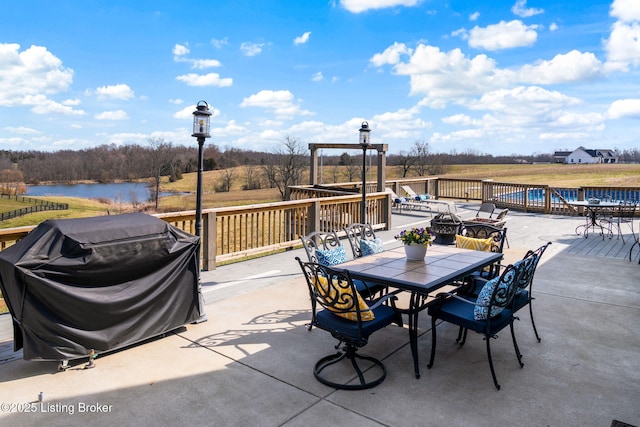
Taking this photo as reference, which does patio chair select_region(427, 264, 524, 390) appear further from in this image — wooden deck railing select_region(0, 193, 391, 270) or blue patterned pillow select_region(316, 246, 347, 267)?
wooden deck railing select_region(0, 193, 391, 270)

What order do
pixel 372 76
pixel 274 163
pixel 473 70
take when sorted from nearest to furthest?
1. pixel 473 70
2. pixel 372 76
3. pixel 274 163

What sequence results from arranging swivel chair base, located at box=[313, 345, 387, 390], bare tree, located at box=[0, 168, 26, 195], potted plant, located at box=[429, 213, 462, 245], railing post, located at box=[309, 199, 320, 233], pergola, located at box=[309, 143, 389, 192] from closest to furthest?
swivel chair base, located at box=[313, 345, 387, 390]
potted plant, located at box=[429, 213, 462, 245]
railing post, located at box=[309, 199, 320, 233]
pergola, located at box=[309, 143, 389, 192]
bare tree, located at box=[0, 168, 26, 195]

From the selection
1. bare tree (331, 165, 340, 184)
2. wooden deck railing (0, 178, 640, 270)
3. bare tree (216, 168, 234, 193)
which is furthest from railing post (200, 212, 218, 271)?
bare tree (216, 168, 234, 193)

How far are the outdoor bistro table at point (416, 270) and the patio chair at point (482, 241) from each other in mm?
337

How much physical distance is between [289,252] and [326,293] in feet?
15.0

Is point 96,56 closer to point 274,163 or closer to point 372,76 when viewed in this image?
point 274,163

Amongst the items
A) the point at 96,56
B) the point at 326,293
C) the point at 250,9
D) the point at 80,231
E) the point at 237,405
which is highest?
the point at 96,56

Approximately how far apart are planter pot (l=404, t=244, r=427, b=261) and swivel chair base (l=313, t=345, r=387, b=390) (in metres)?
1.06

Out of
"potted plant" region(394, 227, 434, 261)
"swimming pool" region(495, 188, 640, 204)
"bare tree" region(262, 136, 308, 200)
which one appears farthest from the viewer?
"bare tree" region(262, 136, 308, 200)

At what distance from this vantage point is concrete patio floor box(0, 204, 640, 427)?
101 inches

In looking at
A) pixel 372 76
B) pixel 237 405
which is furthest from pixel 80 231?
pixel 372 76

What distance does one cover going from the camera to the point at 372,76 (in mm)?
22766

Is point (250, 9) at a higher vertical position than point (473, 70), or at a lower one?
higher

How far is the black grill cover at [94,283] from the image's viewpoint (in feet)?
9.73
